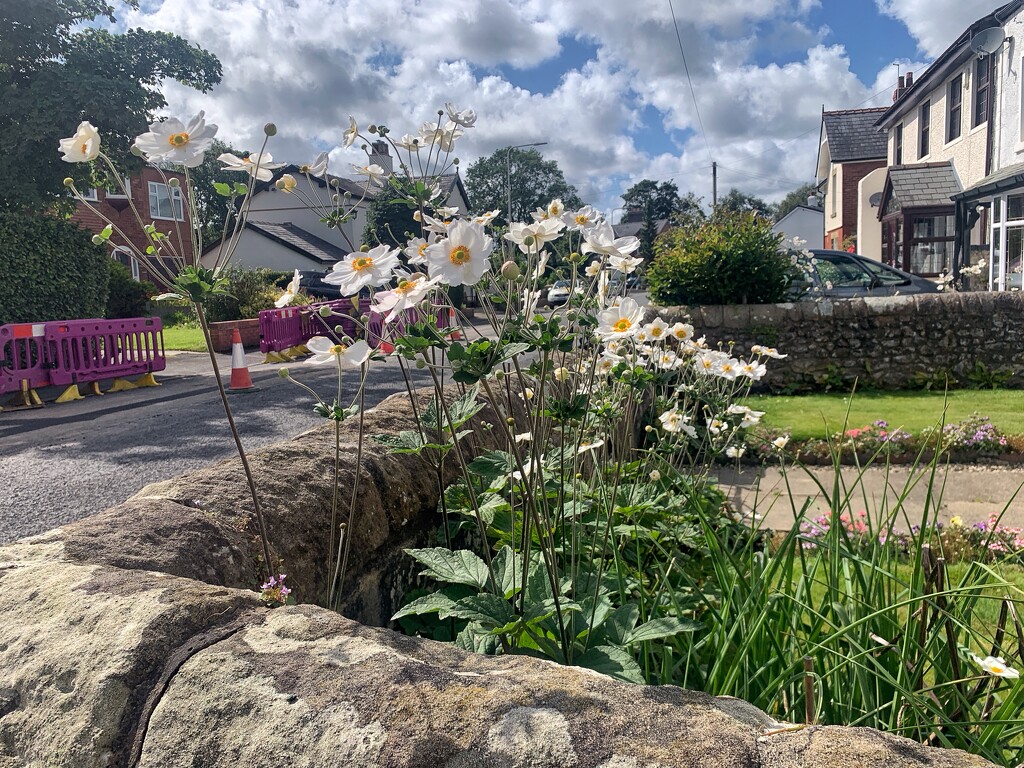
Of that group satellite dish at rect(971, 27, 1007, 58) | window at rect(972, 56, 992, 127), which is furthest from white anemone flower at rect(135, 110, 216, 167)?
window at rect(972, 56, 992, 127)

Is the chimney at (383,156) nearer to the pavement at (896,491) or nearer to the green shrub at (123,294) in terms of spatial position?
the pavement at (896,491)

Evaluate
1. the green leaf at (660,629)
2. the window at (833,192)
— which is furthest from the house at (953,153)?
the green leaf at (660,629)

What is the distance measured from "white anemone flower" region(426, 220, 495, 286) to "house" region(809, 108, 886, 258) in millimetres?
33459

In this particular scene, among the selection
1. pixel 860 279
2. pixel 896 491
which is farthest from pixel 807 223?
pixel 896 491

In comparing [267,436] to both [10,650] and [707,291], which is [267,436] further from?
[707,291]

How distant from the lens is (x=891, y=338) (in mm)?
10000

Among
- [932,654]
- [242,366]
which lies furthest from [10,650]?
[242,366]

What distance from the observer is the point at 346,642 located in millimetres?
1142

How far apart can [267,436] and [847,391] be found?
24.0 feet

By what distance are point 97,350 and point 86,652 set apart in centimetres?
1122

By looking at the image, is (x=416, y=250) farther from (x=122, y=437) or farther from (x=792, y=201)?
(x=792, y=201)

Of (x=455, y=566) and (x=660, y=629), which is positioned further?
(x=455, y=566)

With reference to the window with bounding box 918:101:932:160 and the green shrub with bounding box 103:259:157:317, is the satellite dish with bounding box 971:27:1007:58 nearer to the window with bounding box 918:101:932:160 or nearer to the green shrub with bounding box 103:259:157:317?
the window with bounding box 918:101:932:160

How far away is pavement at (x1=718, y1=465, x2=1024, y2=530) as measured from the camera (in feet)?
15.8
